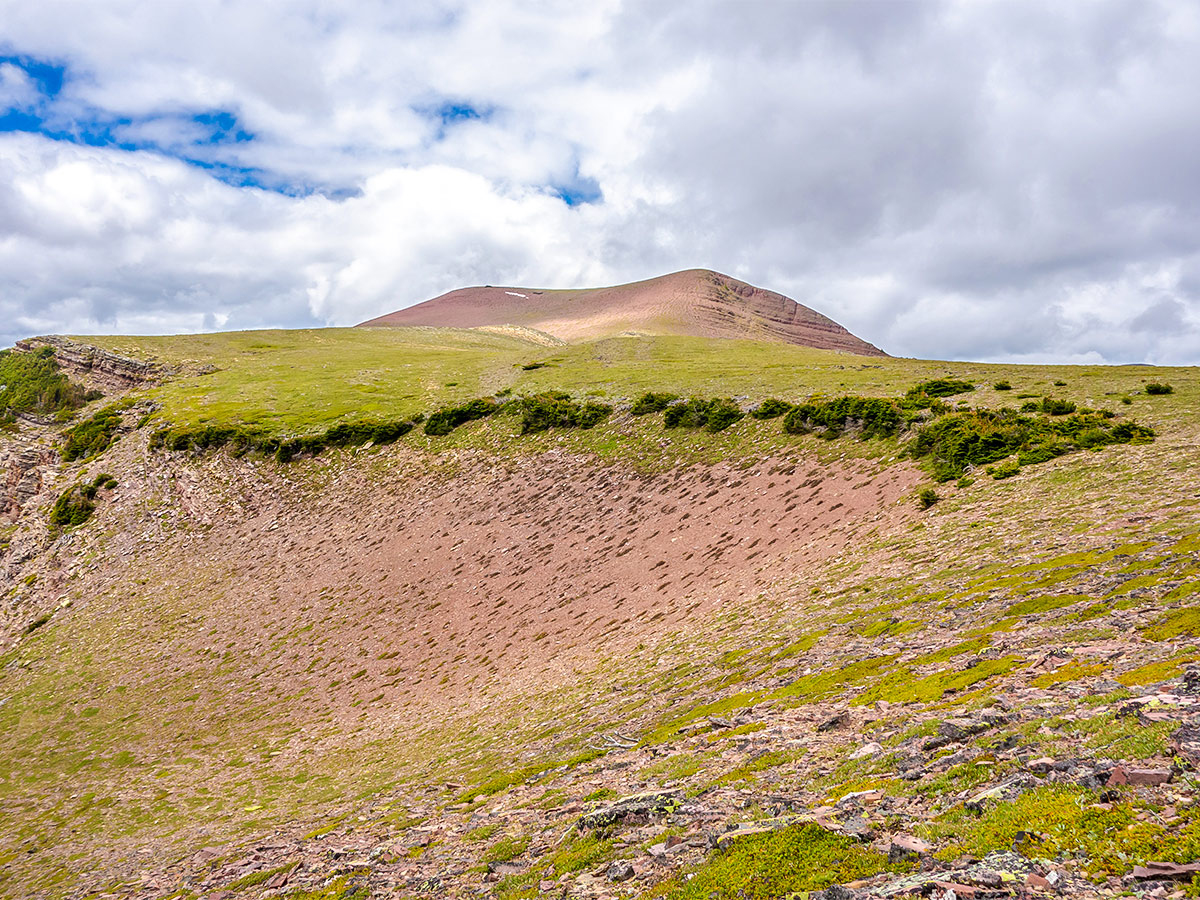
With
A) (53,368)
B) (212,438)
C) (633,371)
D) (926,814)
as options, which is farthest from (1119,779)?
(53,368)

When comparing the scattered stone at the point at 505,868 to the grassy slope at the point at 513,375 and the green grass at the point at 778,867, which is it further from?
the grassy slope at the point at 513,375

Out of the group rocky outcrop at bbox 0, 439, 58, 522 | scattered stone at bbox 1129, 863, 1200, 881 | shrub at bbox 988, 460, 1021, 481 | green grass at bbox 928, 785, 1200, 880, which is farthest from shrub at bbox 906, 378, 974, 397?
rocky outcrop at bbox 0, 439, 58, 522

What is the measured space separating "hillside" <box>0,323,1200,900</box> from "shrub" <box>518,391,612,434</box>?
496 mm

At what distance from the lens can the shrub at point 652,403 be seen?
60.3 meters

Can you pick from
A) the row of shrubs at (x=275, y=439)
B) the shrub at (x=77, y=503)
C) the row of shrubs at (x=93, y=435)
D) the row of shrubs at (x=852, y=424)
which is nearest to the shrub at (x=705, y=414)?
the row of shrubs at (x=852, y=424)

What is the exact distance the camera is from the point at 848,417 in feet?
143

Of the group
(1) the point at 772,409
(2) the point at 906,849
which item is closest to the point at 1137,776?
(2) the point at 906,849

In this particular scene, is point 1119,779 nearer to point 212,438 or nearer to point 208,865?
point 208,865

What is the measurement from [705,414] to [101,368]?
98.9m

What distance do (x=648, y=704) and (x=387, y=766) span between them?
36.2 feet

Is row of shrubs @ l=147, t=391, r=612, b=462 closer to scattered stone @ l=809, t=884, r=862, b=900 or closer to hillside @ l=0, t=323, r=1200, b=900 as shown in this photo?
hillside @ l=0, t=323, r=1200, b=900

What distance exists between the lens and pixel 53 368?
9838 centimetres

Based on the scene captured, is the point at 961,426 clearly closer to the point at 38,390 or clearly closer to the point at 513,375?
the point at 513,375

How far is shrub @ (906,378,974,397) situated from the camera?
45406 mm
